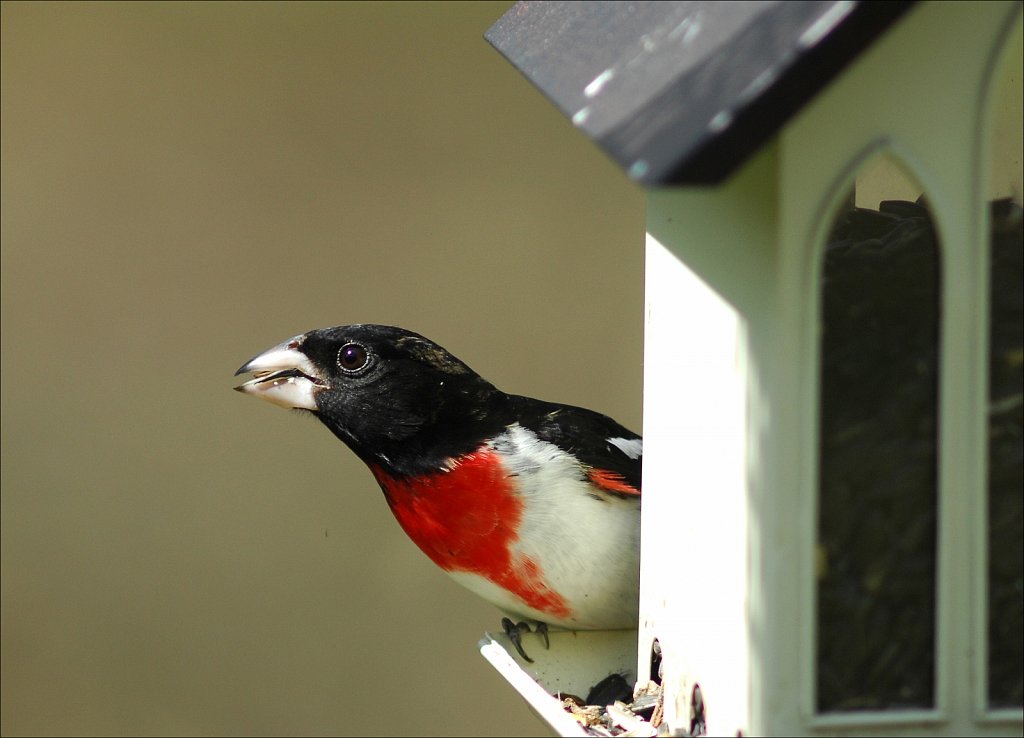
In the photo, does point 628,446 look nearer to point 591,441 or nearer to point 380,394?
point 591,441

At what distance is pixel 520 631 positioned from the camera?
2617 mm

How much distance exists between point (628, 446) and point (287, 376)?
2.19 ft

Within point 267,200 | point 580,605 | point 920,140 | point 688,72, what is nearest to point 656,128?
point 688,72

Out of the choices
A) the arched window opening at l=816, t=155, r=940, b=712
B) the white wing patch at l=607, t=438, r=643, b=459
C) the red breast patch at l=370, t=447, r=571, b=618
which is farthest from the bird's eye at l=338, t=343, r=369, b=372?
the arched window opening at l=816, t=155, r=940, b=712

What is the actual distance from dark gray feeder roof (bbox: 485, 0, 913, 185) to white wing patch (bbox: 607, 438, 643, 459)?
1.04m

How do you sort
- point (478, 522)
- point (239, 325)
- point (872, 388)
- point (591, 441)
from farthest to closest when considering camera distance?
1. point (239, 325)
2. point (591, 441)
3. point (478, 522)
4. point (872, 388)

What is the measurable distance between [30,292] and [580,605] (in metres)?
4.09

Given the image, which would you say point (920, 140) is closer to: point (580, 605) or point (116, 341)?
point (580, 605)

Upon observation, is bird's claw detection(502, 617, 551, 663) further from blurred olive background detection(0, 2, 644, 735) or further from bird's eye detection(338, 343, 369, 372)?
blurred olive background detection(0, 2, 644, 735)

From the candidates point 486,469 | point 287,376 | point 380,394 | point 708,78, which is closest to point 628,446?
point 486,469

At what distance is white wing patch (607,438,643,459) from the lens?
272 cm

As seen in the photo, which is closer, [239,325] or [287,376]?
[287,376]

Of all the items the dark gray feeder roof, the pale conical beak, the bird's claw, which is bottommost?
the bird's claw

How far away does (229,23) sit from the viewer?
6.07 metres
